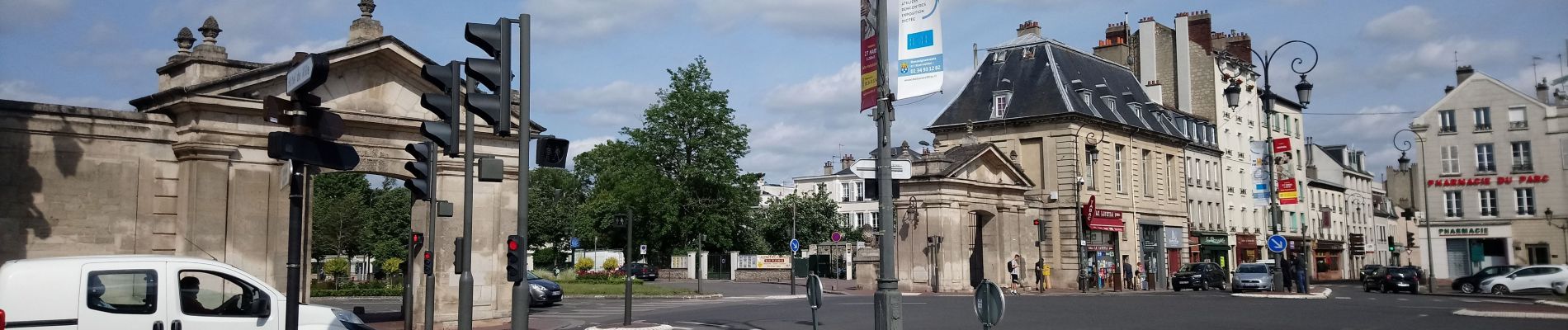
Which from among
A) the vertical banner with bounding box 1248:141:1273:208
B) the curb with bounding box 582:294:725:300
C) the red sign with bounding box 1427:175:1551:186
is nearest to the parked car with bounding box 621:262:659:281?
the curb with bounding box 582:294:725:300

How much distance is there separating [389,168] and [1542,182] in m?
45.8

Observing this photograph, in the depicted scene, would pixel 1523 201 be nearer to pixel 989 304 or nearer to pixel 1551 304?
pixel 1551 304

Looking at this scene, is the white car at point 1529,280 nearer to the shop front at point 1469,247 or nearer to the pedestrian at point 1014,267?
the shop front at point 1469,247

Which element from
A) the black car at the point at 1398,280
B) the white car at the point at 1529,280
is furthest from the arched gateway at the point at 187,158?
the black car at the point at 1398,280

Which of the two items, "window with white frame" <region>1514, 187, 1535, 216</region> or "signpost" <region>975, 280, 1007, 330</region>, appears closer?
"signpost" <region>975, 280, 1007, 330</region>

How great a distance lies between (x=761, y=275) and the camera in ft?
187

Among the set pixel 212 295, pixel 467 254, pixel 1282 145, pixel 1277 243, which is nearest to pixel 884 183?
pixel 467 254

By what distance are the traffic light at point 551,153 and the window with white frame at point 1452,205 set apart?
50.2m

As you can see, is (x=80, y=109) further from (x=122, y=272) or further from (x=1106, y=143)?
(x=1106, y=143)

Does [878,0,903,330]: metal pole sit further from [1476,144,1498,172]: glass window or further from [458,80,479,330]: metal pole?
[1476,144,1498,172]: glass window

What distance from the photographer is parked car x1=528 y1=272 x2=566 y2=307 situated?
2803 cm

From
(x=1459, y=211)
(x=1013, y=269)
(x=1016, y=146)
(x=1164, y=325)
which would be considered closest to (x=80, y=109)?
(x=1164, y=325)

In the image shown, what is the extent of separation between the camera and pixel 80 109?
1611cm

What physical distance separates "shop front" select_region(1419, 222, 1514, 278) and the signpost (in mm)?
47246
